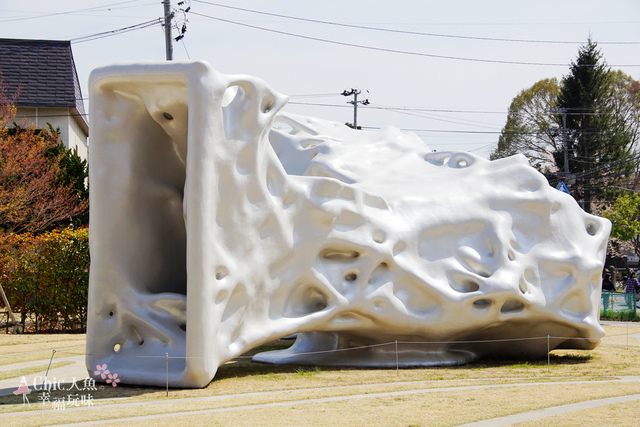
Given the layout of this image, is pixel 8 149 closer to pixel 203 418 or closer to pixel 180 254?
pixel 180 254

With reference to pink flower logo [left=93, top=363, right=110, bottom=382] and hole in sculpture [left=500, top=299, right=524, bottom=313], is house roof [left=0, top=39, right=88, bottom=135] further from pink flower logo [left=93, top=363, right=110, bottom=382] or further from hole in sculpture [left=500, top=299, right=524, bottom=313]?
hole in sculpture [left=500, top=299, right=524, bottom=313]

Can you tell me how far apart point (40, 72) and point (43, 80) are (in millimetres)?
388

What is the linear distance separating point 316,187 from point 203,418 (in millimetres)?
4735

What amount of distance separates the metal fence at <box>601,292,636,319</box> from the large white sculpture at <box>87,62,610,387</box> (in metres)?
9.56

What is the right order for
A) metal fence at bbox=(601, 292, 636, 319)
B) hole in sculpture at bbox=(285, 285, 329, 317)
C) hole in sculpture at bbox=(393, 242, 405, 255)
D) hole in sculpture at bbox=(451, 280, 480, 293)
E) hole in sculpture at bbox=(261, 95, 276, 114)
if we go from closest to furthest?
hole in sculpture at bbox=(261, 95, 276, 114)
hole in sculpture at bbox=(285, 285, 329, 317)
hole in sculpture at bbox=(393, 242, 405, 255)
hole in sculpture at bbox=(451, 280, 480, 293)
metal fence at bbox=(601, 292, 636, 319)

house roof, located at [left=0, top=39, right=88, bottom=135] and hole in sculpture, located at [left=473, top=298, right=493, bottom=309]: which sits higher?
house roof, located at [left=0, top=39, right=88, bottom=135]

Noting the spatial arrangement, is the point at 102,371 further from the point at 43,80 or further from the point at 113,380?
the point at 43,80

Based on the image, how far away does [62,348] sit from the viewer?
1614 centimetres

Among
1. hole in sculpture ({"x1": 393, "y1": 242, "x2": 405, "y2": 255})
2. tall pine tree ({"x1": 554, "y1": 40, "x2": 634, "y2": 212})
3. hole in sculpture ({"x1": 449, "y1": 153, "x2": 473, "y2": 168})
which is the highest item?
tall pine tree ({"x1": 554, "y1": 40, "x2": 634, "y2": 212})

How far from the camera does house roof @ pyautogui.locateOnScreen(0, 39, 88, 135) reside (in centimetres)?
3161

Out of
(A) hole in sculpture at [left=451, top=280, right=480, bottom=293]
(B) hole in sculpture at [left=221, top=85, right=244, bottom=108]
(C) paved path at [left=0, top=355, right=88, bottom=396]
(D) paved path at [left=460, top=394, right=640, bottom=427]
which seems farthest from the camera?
(A) hole in sculpture at [left=451, top=280, right=480, bottom=293]

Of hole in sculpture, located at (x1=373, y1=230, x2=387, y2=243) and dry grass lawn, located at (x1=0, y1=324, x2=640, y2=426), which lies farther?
hole in sculpture, located at (x1=373, y1=230, x2=387, y2=243)

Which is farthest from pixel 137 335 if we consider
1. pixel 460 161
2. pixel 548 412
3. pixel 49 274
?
pixel 49 274

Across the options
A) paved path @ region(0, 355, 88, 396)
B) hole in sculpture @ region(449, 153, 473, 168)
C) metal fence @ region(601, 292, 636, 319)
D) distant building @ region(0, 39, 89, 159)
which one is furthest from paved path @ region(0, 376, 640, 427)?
distant building @ region(0, 39, 89, 159)
